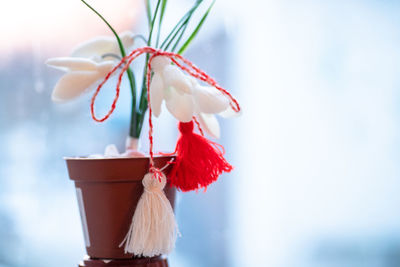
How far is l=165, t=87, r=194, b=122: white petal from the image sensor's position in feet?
2.64

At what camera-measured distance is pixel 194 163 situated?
2.77 feet

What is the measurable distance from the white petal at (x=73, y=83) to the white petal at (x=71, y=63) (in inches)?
0.6

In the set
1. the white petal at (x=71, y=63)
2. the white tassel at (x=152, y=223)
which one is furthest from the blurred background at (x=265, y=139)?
the white tassel at (x=152, y=223)

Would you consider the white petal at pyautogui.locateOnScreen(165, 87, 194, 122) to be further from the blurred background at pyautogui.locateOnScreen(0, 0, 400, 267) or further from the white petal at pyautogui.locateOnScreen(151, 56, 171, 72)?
the blurred background at pyautogui.locateOnScreen(0, 0, 400, 267)

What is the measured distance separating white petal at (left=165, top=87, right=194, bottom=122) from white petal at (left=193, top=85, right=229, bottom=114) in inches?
0.5

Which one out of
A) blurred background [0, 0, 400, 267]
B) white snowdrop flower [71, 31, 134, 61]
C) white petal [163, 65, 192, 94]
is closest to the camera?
white petal [163, 65, 192, 94]

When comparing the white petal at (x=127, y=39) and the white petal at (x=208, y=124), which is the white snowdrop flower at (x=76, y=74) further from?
the white petal at (x=208, y=124)

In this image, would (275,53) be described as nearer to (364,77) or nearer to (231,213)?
(364,77)

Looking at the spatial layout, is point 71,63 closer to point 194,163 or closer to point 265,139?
point 194,163

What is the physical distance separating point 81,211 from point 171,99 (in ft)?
0.95

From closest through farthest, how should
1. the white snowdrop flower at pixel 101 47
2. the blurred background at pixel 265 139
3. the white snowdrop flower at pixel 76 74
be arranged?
1. the white snowdrop flower at pixel 76 74
2. the white snowdrop flower at pixel 101 47
3. the blurred background at pixel 265 139

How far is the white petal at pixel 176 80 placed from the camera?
2.59ft

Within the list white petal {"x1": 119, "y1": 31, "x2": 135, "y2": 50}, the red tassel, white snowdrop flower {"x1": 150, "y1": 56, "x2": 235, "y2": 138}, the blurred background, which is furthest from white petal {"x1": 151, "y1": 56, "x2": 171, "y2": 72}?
the blurred background

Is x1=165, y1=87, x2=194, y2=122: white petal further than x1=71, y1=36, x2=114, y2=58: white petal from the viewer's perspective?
No
